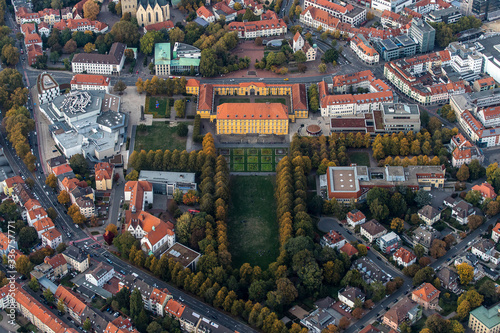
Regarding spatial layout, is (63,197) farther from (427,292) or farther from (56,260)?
(427,292)

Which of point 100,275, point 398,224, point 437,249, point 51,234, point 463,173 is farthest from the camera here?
point 463,173

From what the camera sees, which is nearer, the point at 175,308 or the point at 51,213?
the point at 175,308

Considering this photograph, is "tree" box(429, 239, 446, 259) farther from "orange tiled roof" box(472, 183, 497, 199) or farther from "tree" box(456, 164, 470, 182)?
"tree" box(456, 164, 470, 182)

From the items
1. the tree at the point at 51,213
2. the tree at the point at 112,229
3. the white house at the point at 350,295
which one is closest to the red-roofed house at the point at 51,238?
the tree at the point at 51,213

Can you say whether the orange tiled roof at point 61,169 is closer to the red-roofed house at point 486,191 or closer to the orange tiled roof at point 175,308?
the orange tiled roof at point 175,308

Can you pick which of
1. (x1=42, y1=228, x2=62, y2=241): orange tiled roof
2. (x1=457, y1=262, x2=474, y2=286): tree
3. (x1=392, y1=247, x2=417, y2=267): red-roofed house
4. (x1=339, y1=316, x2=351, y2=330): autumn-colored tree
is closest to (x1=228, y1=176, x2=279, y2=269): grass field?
(x1=339, y1=316, x2=351, y2=330): autumn-colored tree

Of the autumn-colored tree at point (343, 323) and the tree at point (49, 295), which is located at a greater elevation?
the tree at point (49, 295)

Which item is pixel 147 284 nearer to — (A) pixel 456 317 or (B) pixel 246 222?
(B) pixel 246 222

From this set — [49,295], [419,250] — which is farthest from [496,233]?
[49,295]
